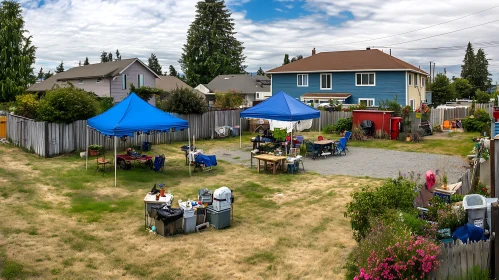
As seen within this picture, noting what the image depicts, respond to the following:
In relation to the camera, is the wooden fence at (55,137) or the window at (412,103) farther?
the window at (412,103)

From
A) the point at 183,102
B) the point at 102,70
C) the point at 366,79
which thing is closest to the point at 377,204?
the point at 183,102

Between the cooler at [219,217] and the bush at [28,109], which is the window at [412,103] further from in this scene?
the cooler at [219,217]

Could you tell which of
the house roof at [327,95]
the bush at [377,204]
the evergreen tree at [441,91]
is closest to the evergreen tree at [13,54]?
the house roof at [327,95]

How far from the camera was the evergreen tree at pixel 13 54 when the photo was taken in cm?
3734

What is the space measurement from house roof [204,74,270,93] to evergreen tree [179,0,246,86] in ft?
15.5

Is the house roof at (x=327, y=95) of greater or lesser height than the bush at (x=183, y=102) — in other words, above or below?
above

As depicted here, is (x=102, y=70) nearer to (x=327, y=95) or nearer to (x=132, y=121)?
(x=327, y=95)

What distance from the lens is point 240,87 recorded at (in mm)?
54219

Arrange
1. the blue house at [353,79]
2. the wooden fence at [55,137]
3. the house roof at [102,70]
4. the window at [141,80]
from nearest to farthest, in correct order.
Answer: the wooden fence at [55,137] → the blue house at [353,79] → the house roof at [102,70] → the window at [141,80]

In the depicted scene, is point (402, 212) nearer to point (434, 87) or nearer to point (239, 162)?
point (239, 162)

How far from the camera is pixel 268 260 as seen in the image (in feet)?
23.3

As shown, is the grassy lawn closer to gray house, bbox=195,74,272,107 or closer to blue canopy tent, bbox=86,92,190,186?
blue canopy tent, bbox=86,92,190,186

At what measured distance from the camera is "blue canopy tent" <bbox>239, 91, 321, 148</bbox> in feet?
57.6

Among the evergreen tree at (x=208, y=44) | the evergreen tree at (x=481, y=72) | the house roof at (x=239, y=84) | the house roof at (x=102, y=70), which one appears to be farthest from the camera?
the evergreen tree at (x=481, y=72)
